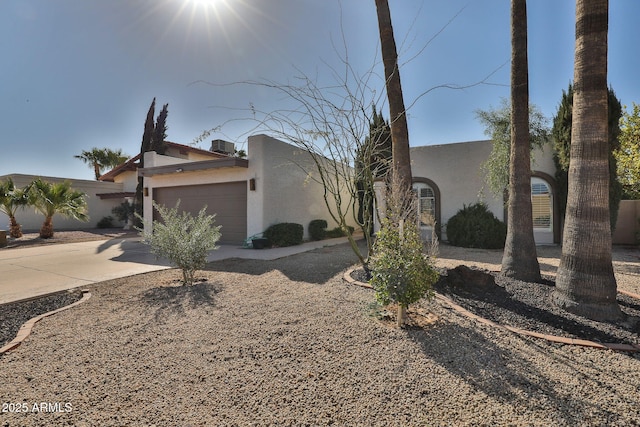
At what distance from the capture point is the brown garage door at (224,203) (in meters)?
12.2

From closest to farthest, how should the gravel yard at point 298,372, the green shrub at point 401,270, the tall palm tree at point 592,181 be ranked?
the gravel yard at point 298,372 < the green shrub at point 401,270 < the tall palm tree at point 592,181

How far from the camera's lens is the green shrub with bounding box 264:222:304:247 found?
11.3 meters

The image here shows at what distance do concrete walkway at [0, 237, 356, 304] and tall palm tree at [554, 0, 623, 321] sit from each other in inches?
273

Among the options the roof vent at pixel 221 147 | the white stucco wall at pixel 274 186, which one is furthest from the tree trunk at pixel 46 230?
the white stucco wall at pixel 274 186

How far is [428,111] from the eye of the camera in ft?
20.1

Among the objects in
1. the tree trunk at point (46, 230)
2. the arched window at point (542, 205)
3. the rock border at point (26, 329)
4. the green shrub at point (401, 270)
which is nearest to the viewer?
the rock border at point (26, 329)

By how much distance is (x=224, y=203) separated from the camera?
41.3 feet

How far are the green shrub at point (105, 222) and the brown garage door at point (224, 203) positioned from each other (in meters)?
10.7

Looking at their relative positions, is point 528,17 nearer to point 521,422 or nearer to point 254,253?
point 521,422

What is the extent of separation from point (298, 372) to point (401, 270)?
148cm

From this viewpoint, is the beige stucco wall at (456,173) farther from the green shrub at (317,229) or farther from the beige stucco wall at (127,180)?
the beige stucco wall at (127,180)

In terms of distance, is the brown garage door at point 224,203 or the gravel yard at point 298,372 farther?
the brown garage door at point 224,203

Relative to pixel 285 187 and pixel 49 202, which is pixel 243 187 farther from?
pixel 49 202

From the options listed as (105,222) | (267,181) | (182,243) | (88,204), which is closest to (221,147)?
(267,181)
